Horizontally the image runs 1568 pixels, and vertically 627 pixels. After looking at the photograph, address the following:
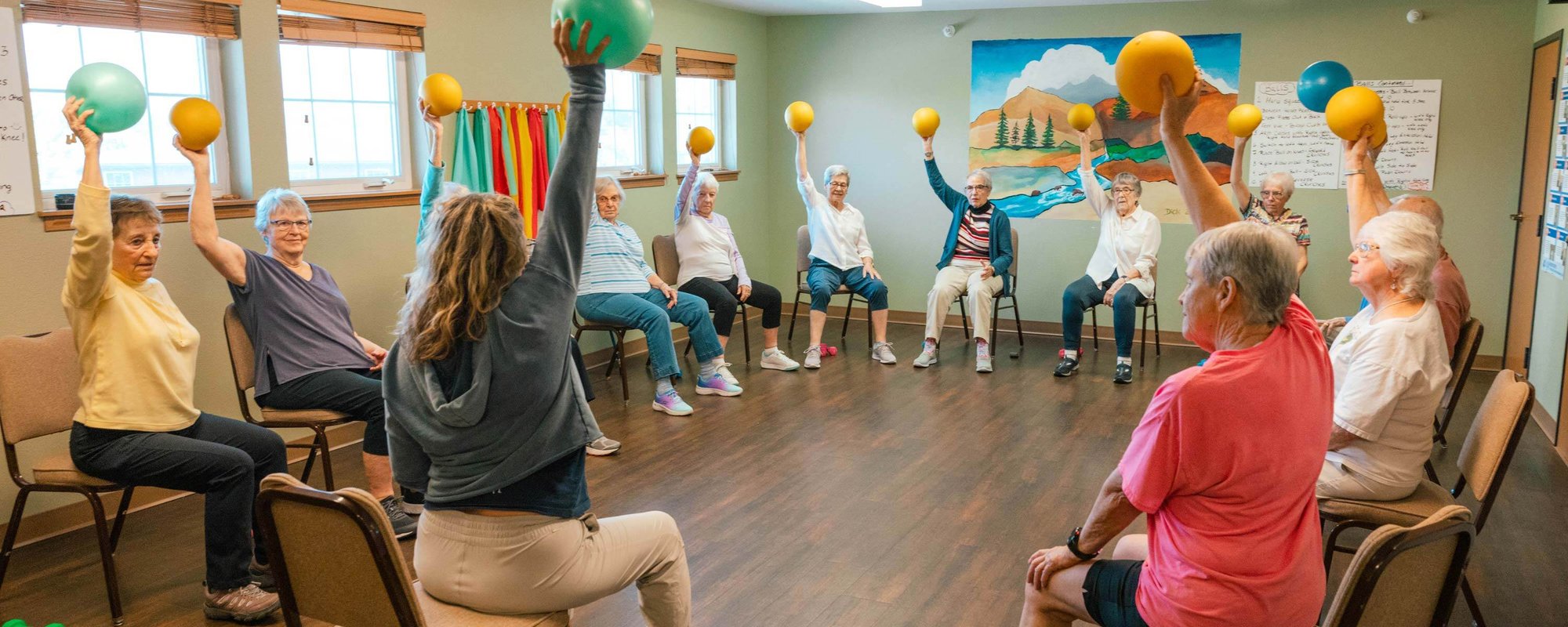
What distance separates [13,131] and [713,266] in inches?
137

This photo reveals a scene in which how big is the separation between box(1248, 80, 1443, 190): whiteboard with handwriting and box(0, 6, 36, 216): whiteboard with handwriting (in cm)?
636

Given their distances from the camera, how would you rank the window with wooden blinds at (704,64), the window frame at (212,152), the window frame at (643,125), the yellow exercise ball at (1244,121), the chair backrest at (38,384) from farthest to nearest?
the window with wooden blinds at (704,64), the window frame at (643,125), the yellow exercise ball at (1244,121), the window frame at (212,152), the chair backrest at (38,384)

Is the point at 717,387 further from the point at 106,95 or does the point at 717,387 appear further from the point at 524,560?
the point at 524,560

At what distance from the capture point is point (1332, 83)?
13.7ft

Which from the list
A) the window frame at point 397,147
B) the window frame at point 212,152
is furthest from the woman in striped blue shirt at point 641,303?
the window frame at point 212,152

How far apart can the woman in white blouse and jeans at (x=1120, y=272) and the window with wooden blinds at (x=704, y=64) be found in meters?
2.53

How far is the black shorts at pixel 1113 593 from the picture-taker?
1.90m

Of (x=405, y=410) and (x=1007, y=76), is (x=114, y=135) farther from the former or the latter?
(x=1007, y=76)

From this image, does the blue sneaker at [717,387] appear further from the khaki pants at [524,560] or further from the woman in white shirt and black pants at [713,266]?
the khaki pants at [524,560]

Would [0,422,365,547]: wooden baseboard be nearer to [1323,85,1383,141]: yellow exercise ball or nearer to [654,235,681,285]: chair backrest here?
[654,235,681,285]: chair backrest

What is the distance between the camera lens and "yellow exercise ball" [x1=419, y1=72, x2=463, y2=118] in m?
4.19

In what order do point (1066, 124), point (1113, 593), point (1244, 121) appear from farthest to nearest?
point (1066, 124) < point (1244, 121) < point (1113, 593)

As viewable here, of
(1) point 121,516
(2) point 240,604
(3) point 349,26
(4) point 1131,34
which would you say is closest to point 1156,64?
(2) point 240,604

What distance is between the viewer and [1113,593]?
1.94m
